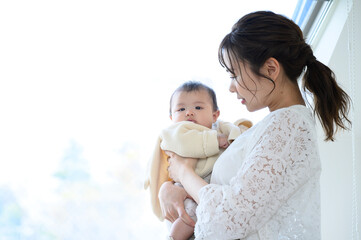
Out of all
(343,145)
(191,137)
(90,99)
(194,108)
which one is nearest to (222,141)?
(191,137)

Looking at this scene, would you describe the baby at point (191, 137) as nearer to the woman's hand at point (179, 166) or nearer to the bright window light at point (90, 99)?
the woman's hand at point (179, 166)

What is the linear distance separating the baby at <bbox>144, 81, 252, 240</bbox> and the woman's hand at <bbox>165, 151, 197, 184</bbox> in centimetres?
2

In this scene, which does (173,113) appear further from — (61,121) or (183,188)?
(61,121)

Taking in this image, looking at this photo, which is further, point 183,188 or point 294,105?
point 183,188

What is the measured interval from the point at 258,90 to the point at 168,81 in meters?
1.08

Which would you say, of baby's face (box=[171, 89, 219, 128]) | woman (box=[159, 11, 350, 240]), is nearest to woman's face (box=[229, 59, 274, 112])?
woman (box=[159, 11, 350, 240])

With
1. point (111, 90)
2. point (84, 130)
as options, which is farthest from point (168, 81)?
point (84, 130)

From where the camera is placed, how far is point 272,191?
1.16 m

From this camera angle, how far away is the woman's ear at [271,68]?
1.32m

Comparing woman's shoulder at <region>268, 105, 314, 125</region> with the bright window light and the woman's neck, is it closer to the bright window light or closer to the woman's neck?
the woman's neck

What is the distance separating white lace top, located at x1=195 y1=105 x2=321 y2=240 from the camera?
3.81 feet

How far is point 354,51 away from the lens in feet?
7.68

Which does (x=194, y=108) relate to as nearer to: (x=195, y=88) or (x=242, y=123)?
(x=195, y=88)

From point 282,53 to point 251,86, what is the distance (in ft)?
0.47
